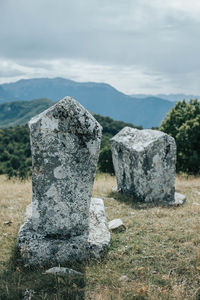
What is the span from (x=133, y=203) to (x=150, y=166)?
1.42 meters

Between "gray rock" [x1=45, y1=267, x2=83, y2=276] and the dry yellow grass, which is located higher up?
"gray rock" [x1=45, y1=267, x2=83, y2=276]

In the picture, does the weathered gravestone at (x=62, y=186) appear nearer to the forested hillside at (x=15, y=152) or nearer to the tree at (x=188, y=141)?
the tree at (x=188, y=141)

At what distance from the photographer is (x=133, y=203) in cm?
970

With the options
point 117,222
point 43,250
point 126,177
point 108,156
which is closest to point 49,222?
point 43,250

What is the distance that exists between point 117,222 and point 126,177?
3534 millimetres

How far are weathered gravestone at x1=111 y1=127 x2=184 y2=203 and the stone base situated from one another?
Result: 401 centimetres

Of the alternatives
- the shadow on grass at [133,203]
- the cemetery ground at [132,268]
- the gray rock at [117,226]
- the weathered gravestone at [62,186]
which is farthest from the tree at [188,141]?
the weathered gravestone at [62,186]

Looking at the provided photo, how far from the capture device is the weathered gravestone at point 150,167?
991cm

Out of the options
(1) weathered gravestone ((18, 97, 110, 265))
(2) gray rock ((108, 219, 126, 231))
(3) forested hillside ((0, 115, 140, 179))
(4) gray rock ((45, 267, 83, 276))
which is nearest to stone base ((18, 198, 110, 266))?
(1) weathered gravestone ((18, 97, 110, 265))

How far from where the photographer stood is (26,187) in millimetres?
11406

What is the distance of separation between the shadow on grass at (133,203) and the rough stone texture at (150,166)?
0.65ft

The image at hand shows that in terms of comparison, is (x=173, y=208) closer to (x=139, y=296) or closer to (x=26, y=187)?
(x=139, y=296)

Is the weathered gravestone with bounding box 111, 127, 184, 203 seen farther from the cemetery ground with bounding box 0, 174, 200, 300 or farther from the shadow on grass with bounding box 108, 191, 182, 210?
the cemetery ground with bounding box 0, 174, 200, 300

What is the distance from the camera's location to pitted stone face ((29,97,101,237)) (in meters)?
5.87
